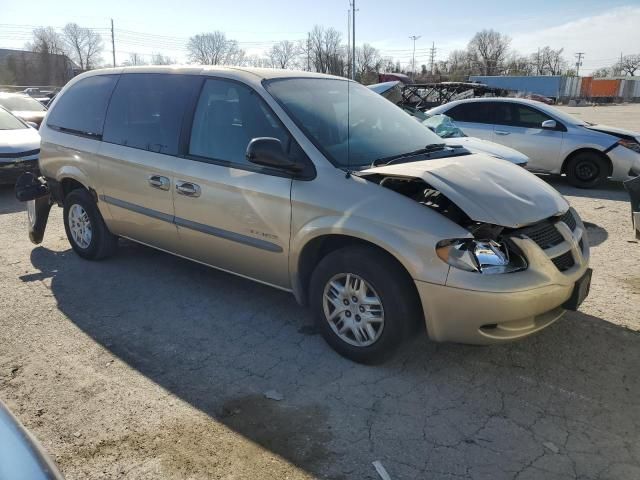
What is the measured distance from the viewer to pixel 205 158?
12.9 feet

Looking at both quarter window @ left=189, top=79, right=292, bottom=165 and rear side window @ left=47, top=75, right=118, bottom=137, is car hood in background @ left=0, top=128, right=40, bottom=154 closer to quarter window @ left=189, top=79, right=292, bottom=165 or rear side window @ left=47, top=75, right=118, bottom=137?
rear side window @ left=47, top=75, right=118, bottom=137

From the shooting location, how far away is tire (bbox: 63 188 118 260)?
5102mm

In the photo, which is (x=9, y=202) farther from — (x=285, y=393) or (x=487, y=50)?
(x=487, y=50)

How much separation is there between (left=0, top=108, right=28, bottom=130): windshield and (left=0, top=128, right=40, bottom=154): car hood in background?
237 mm

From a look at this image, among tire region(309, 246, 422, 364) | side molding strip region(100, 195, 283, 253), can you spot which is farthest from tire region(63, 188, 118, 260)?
tire region(309, 246, 422, 364)

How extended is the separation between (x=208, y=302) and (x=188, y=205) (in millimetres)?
867

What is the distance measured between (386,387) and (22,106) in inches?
568

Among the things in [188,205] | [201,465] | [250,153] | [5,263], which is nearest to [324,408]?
[201,465]

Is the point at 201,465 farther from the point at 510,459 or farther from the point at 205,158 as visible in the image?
the point at 205,158

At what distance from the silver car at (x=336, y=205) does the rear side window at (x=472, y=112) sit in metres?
6.38

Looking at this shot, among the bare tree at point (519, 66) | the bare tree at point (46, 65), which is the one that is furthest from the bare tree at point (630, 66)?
the bare tree at point (46, 65)

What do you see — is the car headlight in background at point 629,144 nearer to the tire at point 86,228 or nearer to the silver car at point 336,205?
the silver car at point 336,205

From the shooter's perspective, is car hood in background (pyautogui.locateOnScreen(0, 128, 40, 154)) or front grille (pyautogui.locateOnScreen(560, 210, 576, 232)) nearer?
front grille (pyautogui.locateOnScreen(560, 210, 576, 232))

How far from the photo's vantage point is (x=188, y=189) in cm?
400
